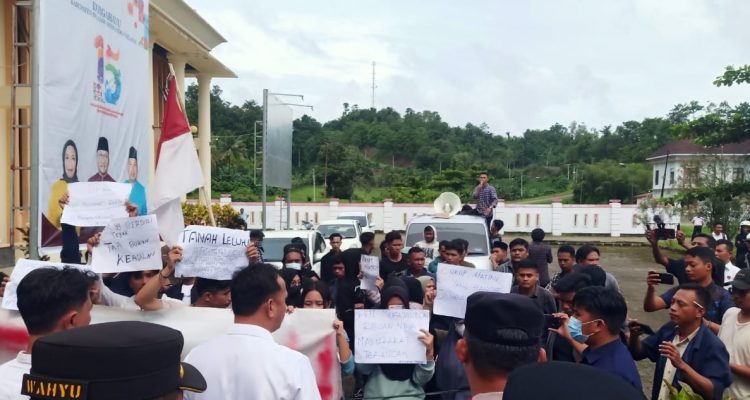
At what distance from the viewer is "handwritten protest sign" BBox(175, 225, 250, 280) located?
165 inches

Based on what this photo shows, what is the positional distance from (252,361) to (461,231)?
28.6 ft

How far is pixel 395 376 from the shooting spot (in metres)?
4.42

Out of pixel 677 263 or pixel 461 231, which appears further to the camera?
pixel 461 231

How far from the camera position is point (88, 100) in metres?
6.12

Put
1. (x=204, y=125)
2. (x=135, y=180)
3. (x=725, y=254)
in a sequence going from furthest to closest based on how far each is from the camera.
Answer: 1. (x=204, y=125)
2. (x=135, y=180)
3. (x=725, y=254)

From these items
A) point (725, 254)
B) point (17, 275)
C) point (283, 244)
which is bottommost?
point (283, 244)

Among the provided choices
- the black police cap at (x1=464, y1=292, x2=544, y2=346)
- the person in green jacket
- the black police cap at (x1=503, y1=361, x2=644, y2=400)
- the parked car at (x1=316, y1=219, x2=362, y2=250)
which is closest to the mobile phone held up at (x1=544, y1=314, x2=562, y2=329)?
the person in green jacket

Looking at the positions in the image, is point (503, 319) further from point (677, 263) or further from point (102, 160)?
point (102, 160)

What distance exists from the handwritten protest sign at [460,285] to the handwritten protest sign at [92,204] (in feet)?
7.46

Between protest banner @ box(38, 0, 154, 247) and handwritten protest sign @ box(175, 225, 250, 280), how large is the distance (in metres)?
1.01

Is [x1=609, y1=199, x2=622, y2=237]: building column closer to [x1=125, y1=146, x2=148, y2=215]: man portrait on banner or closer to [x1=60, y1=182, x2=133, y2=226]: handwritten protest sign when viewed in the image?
[x1=125, y1=146, x2=148, y2=215]: man portrait on banner

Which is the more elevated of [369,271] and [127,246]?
[127,246]

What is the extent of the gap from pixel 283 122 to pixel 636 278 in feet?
34.4

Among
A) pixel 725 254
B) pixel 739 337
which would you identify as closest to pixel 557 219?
pixel 725 254
